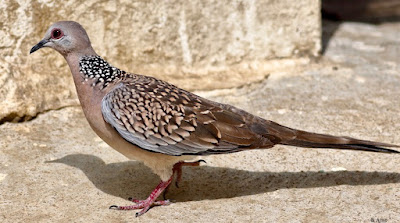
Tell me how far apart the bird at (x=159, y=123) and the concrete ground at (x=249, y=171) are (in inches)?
12.9

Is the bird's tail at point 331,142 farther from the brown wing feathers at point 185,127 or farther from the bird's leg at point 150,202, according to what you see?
the bird's leg at point 150,202

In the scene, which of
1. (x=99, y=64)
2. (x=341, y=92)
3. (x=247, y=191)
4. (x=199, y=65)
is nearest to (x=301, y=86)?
(x=341, y=92)

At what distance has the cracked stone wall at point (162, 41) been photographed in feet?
17.9

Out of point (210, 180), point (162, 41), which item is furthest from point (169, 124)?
point (162, 41)

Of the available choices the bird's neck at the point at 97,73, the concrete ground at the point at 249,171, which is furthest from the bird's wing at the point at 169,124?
the concrete ground at the point at 249,171

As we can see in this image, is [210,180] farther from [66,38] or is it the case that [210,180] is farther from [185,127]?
[66,38]

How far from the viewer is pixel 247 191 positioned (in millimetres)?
4562

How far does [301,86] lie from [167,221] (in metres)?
2.72

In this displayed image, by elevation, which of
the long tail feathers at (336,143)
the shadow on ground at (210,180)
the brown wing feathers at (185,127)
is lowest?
the shadow on ground at (210,180)

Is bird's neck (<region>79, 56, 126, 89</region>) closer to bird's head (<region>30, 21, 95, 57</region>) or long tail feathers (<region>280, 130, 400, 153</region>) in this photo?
bird's head (<region>30, 21, 95, 57</region>)

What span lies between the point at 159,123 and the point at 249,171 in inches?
40.0

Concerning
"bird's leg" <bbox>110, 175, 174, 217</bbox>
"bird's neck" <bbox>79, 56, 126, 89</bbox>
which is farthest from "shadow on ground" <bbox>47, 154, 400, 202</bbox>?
"bird's neck" <bbox>79, 56, 126, 89</bbox>

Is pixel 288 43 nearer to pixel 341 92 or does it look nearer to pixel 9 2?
pixel 341 92

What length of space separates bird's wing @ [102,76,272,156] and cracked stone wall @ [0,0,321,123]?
5.18 ft
